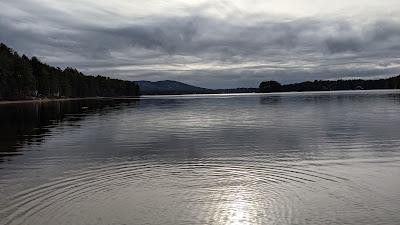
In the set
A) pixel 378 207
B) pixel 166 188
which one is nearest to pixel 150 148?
pixel 166 188

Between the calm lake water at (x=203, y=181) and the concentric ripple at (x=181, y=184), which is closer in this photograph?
the calm lake water at (x=203, y=181)

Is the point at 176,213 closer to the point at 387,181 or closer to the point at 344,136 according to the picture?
the point at 387,181

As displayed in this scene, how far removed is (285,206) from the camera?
16.8 meters

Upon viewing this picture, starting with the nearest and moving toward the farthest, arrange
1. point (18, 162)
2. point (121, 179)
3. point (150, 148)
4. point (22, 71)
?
point (121, 179) < point (18, 162) < point (150, 148) < point (22, 71)

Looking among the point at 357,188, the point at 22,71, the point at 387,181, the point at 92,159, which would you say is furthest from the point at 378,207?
the point at 22,71

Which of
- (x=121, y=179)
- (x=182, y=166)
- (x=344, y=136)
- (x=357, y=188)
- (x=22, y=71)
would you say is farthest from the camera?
(x=22, y=71)

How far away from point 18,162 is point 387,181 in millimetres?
20745

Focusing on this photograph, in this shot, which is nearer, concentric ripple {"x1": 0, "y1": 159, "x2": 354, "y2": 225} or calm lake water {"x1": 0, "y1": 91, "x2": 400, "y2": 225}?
calm lake water {"x1": 0, "y1": 91, "x2": 400, "y2": 225}

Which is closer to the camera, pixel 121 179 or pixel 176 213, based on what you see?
pixel 176 213

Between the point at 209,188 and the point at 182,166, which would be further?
the point at 182,166

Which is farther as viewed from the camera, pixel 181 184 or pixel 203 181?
pixel 203 181

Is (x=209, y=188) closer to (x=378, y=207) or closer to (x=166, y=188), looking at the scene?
(x=166, y=188)

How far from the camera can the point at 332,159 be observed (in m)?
26.9

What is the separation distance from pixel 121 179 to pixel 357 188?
1071 cm
